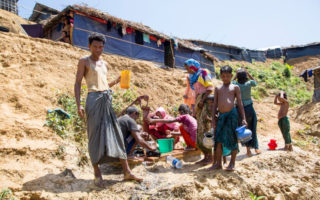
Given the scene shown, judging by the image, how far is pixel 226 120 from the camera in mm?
3514

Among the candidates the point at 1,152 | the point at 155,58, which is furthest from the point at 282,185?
the point at 155,58

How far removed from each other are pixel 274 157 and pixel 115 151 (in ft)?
8.86

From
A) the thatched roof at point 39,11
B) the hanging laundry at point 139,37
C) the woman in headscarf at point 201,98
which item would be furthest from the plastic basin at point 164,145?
the thatched roof at point 39,11

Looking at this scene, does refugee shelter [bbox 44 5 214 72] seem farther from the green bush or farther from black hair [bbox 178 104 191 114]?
black hair [bbox 178 104 191 114]

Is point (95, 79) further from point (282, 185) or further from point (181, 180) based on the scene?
point (282, 185)

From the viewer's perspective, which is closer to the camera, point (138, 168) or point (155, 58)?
point (138, 168)

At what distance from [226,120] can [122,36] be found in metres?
8.77

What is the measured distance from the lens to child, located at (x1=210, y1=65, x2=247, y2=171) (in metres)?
3.42

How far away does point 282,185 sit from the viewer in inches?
141

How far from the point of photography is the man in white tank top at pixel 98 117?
114 inches

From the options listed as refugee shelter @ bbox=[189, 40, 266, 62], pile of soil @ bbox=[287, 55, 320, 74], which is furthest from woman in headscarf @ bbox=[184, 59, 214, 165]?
pile of soil @ bbox=[287, 55, 320, 74]

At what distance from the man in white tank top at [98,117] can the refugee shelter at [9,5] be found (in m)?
18.8

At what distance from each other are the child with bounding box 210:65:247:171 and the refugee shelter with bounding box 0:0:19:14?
1951cm

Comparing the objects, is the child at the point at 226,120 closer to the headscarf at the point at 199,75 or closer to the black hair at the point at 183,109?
the headscarf at the point at 199,75
